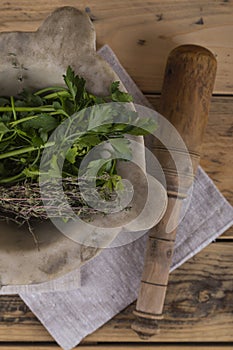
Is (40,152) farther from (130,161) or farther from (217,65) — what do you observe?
(217,65)

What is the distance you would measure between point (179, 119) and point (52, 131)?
25 cm

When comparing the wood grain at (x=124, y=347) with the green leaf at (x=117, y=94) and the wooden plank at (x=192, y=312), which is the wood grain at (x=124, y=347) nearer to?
the wooden plank at (x=192, y=312)

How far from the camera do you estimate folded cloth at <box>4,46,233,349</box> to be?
1143mm

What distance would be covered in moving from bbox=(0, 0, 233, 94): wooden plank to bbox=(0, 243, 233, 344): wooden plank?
33cm

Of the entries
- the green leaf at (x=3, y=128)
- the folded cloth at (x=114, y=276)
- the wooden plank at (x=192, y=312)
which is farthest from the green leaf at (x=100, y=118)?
the wooden plank at (x=192, y=312)

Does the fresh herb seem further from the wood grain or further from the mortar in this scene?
the wood grain

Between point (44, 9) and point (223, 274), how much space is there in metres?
0.57

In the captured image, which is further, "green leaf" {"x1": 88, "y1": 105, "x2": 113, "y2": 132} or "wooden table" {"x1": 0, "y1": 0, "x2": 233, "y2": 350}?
"wooden table" {"x1": 0, "y1": 0, "x2": 233, "y2": 350}

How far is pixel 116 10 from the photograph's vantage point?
1149mm

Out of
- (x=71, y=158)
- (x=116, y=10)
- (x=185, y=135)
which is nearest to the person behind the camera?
(x=71, y=158)

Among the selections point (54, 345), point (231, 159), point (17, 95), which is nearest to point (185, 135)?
point (231, 159)

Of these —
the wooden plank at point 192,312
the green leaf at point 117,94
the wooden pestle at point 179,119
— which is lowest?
the wooden plank at point 192,312

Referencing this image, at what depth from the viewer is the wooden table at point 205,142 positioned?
115cm

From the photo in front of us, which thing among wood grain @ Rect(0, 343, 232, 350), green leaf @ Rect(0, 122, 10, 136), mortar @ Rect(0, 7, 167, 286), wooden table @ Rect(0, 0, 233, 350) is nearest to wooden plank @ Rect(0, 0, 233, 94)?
wooden table @ Rect(0, 0, 233, 350)
